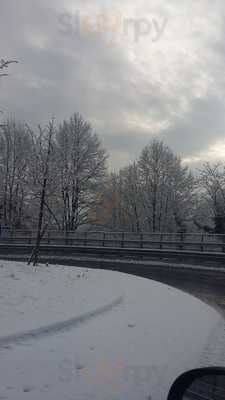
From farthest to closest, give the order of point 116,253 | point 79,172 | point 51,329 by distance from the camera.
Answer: point 79,172, point 116,253, point 51,329

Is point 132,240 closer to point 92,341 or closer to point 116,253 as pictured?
point 116,253

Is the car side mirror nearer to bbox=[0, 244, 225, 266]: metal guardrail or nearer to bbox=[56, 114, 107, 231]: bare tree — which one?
bbox=[0, 244, 225, 266]: metal guardrail

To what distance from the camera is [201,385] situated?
138 inches

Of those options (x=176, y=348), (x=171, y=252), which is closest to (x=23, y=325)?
(x=176, y=348)

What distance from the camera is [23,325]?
750 centimetres

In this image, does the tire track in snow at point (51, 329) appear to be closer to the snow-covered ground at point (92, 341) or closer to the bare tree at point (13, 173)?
the snow-covered ground at point (92, 341)

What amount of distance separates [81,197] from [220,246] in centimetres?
1977

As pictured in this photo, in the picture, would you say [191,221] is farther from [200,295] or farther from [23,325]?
[23,325]

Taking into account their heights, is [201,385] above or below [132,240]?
below

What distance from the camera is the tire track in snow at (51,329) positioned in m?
6.76

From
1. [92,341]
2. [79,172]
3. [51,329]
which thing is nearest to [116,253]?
[79,172]

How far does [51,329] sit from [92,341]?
0.77 metres

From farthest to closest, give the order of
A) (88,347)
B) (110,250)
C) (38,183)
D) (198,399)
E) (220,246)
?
(110,250) → (220,246) → (38,183) → (88,347) → (198,399)

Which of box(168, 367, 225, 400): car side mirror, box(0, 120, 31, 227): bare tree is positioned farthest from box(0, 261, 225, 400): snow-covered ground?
box(0, 120, 31, 227): bare tree
